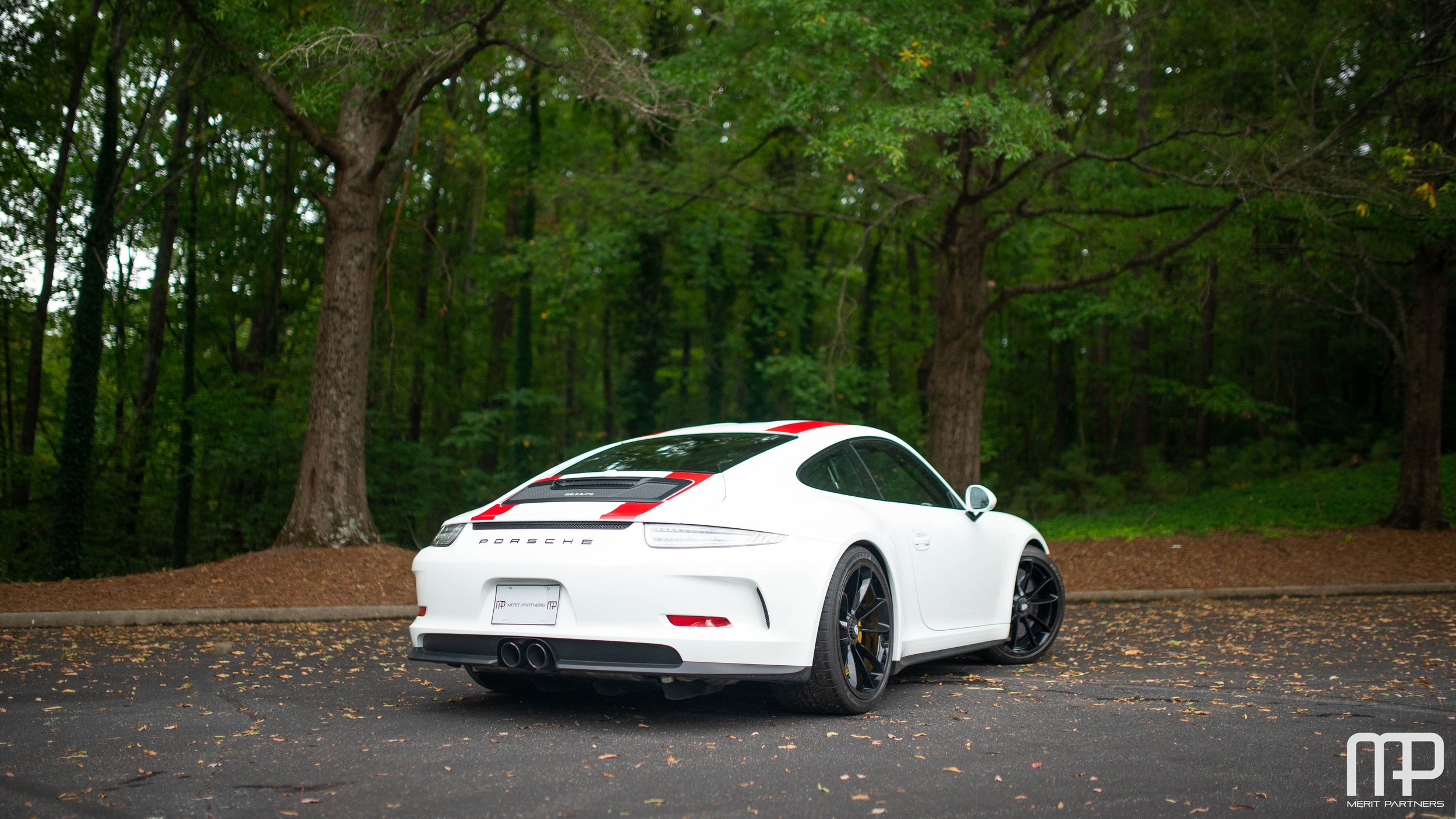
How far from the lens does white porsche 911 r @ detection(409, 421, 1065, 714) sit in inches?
180

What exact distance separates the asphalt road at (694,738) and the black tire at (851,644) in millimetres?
151

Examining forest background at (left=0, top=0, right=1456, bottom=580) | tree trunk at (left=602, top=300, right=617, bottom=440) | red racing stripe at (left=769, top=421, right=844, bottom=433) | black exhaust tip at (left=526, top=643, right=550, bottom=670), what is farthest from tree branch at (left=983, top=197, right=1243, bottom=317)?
tree trunk at (left=602, top=300, right=617, bottom=440)

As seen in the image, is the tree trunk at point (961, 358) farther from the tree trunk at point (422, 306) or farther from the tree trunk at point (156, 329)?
the tree trunk at point (156, 329)

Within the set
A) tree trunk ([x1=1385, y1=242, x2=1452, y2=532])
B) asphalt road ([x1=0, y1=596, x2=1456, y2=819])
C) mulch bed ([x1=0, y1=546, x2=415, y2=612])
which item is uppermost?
tree trunk ([x1=1385, y1=242, x2=1452, y2=532])

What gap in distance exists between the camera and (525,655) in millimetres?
4727

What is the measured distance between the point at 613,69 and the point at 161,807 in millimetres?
8979

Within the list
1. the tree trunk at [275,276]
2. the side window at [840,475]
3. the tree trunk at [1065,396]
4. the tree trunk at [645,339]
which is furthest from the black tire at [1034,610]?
the tree trunk at [1065,396]

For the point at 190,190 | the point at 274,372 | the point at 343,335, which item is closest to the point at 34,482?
the point at 274,372

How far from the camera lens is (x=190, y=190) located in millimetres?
23156

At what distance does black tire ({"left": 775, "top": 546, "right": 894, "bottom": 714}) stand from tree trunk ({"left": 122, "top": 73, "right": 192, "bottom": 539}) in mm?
21801

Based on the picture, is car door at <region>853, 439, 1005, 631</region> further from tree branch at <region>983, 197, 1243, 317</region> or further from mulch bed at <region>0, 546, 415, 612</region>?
tree branch at <region>983, 197, 1243, 317</region>

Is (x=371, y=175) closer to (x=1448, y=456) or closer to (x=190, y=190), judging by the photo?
(x=190, y=190)

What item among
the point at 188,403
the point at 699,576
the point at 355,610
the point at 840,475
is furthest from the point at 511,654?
the point at 188,403
